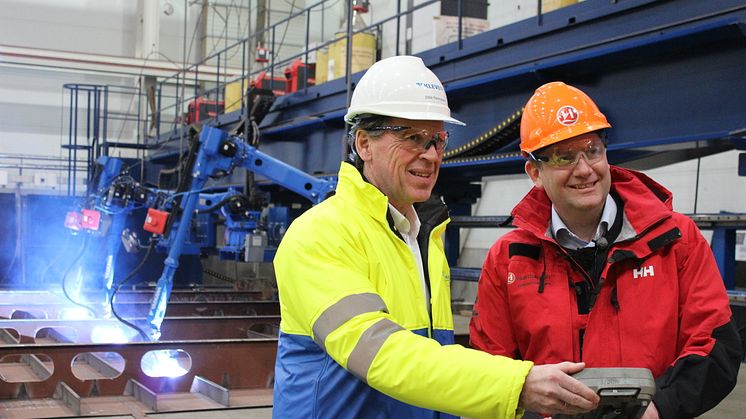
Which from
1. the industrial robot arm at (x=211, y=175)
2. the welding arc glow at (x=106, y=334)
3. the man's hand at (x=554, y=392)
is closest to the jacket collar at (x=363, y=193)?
the man's hand at (x=554, y=392)

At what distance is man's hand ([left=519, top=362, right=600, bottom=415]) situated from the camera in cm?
174

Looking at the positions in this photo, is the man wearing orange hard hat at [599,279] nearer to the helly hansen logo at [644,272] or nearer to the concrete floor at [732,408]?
the helly hansen logo at [644,272]

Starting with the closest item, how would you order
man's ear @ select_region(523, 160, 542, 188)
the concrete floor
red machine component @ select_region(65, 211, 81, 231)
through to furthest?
man's ear @ select_region(523, 160, 542, 188) < the concrete floor < red machine component @ select_region(65, 211, 81, 231)

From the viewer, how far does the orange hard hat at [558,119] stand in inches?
98.0

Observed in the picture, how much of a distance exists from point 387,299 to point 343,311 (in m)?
0.20

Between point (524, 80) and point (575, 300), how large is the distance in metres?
4.36

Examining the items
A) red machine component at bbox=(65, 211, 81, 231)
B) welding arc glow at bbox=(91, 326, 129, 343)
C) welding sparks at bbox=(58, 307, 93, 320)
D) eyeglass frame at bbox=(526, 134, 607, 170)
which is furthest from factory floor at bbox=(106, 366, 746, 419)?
red machine component at bbox=(65, 211, 81, 231)

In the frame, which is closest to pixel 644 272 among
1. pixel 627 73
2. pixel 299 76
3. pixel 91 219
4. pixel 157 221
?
pixel 627 73

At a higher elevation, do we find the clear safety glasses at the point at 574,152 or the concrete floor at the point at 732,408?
the clear safety glasses at the point at 574,152

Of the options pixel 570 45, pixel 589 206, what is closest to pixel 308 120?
pixel 570 45

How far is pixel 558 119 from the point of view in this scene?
2.51 meters

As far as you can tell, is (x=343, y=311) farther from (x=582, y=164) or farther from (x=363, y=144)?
(x=582, y=164)

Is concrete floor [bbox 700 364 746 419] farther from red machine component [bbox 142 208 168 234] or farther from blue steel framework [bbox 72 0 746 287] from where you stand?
red machine component [bbox 142 208 168 234]

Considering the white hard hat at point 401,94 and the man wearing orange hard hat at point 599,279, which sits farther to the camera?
the man wearing orange hard hat at point 599,279
